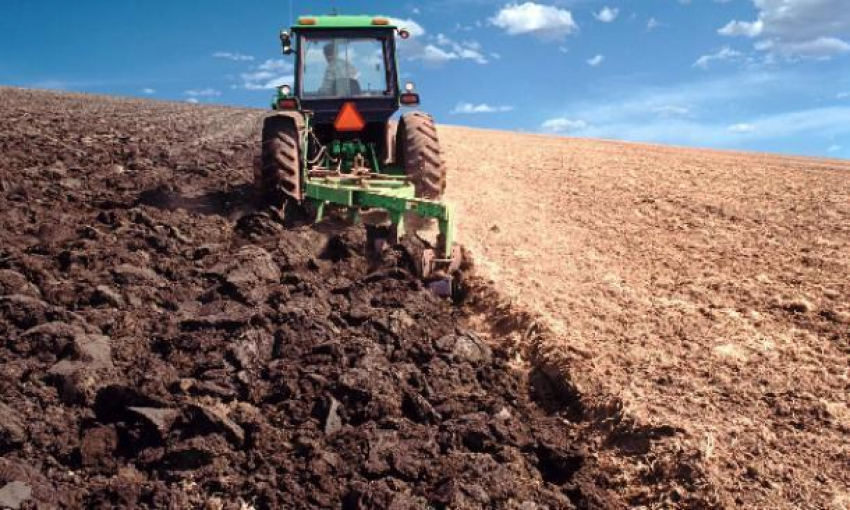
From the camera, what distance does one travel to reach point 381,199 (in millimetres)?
7074

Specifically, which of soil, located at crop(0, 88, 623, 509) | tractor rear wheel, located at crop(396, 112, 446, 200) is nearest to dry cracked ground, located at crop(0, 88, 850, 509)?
soil, located at crop(0, 88, 623, 509)

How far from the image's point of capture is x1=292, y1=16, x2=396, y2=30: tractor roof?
8.88m

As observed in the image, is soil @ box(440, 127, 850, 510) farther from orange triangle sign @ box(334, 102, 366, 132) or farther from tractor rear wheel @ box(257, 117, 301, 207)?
tractor rear wheel @ box(257, 117, 301, 207)

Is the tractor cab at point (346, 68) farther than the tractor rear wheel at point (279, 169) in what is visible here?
Yes

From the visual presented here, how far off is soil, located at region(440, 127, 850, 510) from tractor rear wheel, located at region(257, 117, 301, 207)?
196cm

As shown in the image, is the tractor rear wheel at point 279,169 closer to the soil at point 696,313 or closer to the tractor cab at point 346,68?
the tractor cab at point 346,68

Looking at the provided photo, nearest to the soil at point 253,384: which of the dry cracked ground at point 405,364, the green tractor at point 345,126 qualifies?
the dry cracked ground at point 405,364

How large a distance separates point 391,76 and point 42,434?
6092 mm

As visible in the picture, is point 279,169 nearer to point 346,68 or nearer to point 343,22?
point 346,68

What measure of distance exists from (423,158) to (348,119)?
1.09 metres

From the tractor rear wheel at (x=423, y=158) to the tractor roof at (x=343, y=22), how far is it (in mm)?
1155

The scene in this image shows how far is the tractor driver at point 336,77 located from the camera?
9.05 meters

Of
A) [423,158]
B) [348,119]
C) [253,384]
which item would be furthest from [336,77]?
[253,384]

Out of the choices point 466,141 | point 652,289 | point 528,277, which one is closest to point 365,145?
point 528,277
